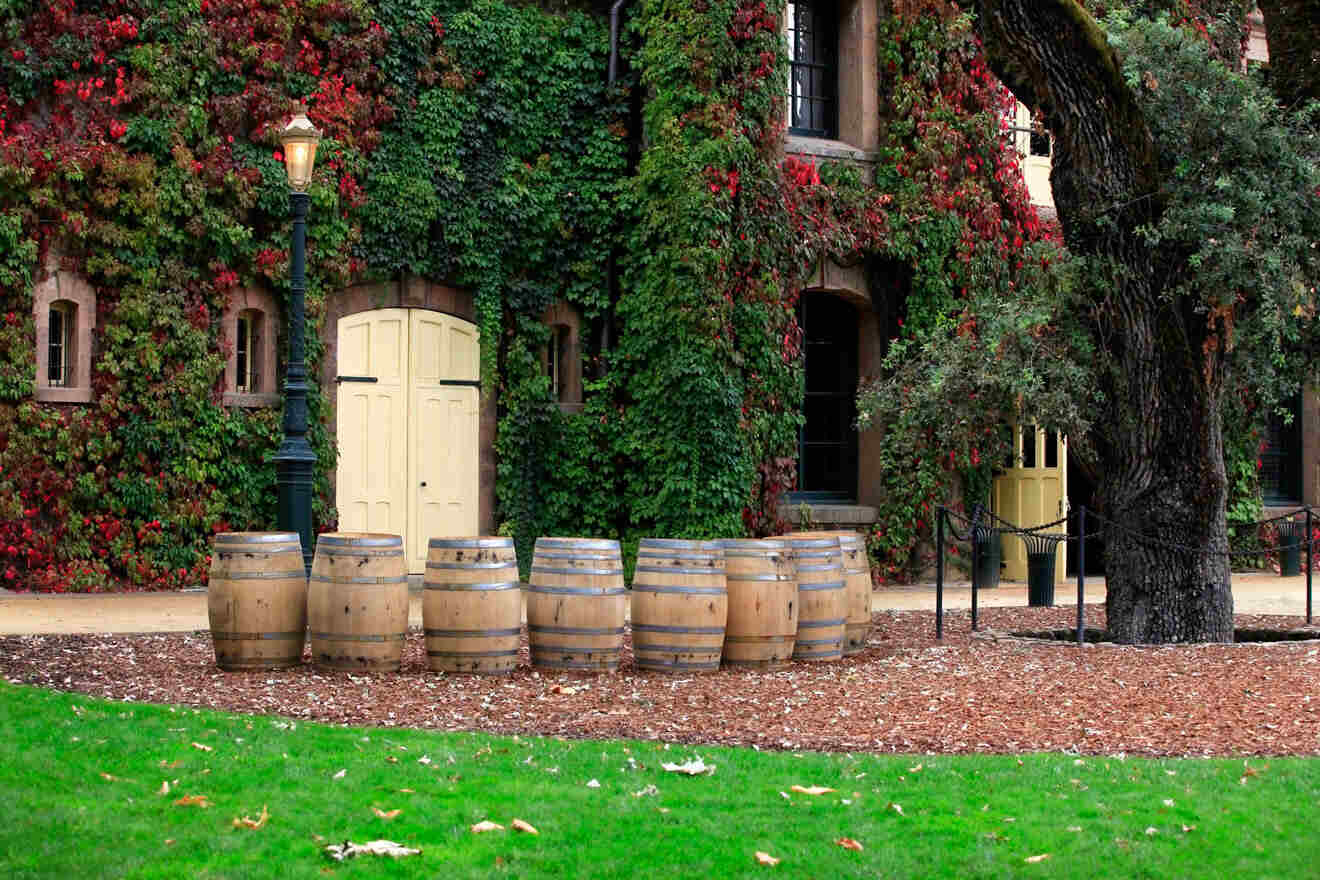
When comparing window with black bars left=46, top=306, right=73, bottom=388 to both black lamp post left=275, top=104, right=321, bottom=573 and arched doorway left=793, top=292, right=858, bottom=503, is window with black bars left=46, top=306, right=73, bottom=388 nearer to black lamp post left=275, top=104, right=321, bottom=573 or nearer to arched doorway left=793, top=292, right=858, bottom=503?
black lamp post left=275, top=104, right=321, bottom=573

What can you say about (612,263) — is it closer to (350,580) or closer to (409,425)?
(409,425)

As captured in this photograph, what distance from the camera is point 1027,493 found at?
18.5 m

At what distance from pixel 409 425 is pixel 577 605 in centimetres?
697

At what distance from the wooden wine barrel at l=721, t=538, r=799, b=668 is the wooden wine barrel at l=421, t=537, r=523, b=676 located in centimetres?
132

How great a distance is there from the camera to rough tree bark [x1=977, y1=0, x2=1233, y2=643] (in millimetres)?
10734

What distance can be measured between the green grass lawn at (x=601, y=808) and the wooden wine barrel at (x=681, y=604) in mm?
2217

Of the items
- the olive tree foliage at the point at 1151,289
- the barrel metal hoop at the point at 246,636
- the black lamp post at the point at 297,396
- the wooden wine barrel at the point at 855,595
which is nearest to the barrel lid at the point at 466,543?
the barrel metal hoop at the point at 246,636

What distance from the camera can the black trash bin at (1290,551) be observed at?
19641mm

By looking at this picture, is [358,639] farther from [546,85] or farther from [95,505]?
[546,85]

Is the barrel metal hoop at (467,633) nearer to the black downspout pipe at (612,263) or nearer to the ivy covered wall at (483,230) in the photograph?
the ivy covered wall at (483,230)

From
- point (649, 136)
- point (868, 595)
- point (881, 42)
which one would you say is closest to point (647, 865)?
point (868, 595)

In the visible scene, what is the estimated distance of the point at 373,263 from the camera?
15.6 m

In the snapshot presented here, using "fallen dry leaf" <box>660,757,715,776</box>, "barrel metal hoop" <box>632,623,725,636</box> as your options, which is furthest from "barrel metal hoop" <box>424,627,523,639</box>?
"fallen dry leaf" <box>660,757,715,776</box>

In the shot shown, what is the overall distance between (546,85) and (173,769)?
11303 mm
